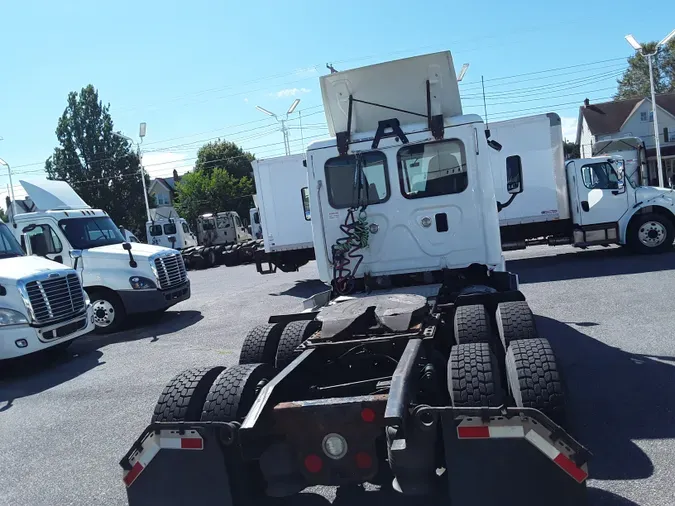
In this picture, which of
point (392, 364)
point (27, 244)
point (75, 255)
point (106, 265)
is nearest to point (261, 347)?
point (392, 364)

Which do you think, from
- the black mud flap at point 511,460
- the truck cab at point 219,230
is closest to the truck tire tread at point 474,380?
the black mud flap at point 511,460

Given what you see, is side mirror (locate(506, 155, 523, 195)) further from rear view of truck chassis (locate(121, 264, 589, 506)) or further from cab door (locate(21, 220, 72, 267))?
cab door (locate(21, 220, 72, 267))

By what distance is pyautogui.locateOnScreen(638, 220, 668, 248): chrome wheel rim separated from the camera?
1457 centimetres

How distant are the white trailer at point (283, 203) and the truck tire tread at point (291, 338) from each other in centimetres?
1086

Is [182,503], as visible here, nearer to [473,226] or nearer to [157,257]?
[473,226]

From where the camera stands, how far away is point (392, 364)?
4.30 m

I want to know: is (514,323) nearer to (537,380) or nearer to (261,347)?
(537,380)

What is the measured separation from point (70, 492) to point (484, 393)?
335 cm

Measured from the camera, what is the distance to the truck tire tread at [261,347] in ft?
16.5

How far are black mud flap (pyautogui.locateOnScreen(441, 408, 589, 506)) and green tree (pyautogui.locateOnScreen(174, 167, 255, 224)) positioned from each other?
48.7 metres

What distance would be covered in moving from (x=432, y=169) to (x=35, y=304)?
6393 mm

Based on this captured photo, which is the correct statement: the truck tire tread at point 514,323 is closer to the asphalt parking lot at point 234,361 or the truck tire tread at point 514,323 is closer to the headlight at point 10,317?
the asphalt parking lot at point 234,361

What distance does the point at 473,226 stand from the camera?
6598 mm

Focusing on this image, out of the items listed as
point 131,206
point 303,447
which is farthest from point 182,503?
point 131,206
